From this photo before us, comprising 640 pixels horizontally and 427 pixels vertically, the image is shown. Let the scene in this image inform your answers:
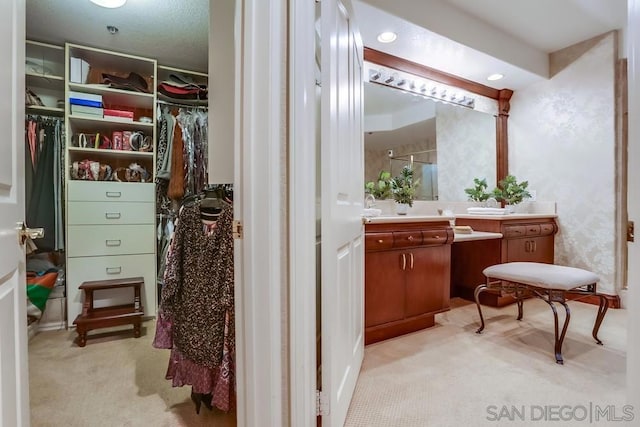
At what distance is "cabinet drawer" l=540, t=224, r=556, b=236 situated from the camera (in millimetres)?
3173

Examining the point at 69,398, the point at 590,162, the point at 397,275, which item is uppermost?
the point at 590,162

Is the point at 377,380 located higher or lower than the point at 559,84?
lower

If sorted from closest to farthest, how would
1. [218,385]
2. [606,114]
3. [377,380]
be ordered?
[218,385] → [377,380] → [606,114]

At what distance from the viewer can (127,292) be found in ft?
8.67

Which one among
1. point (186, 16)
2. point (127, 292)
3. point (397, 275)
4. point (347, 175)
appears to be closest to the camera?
point (347, 175)

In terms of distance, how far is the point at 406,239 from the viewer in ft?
6.86

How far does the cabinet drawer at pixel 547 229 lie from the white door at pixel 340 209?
254 centimetres

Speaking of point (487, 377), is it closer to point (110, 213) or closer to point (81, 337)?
point (81, 337)

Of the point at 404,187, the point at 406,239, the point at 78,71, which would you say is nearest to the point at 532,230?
the point at 404,187

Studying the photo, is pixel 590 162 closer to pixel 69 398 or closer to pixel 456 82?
pixel 456 82

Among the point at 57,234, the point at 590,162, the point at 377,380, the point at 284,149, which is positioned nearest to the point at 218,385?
the point at 377,380

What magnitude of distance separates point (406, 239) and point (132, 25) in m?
2.61

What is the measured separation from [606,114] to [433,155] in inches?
63.9

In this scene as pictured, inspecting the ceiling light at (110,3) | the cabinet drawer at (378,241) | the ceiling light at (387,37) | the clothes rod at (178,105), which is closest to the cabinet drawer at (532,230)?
the cabinet drawer at (378,241)
